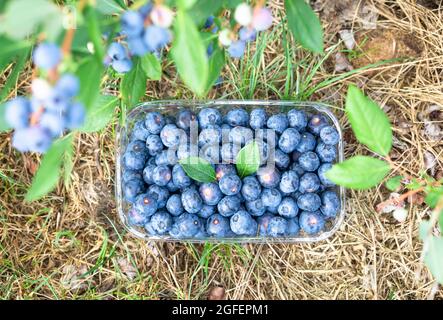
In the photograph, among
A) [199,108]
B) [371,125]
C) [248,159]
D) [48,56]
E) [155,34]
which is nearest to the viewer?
[48,56]

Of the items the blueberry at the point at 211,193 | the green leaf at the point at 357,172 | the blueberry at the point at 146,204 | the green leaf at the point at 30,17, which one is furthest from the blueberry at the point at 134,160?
the green leaf at the point at 30,17

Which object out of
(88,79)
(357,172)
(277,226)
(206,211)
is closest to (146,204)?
(206,211)

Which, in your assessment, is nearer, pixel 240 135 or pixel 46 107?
pixel 46 107

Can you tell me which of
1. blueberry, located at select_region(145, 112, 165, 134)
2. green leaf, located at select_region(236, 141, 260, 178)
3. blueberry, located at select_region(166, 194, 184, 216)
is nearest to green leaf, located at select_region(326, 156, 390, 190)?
green leaf, located at select_region(236, 141, 260, 178)

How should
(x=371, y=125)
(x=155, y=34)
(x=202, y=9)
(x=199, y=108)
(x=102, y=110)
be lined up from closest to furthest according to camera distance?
(x=155, y=34) < (x=202, y=9) < (x=371, y=125) < (x=102, y=110) < (x=199, y=108)

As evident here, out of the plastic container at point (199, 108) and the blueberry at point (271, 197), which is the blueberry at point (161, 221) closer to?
the plastic container at point (199, 108)

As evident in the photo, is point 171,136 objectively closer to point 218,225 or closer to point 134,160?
point 134,160
